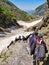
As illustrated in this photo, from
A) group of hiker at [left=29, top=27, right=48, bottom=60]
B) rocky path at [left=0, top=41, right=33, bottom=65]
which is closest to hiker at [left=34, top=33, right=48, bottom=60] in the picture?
group of hiker at [left=29, top=27, right=48, bottom=60]

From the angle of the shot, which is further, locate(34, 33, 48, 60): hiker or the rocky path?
the rocky path

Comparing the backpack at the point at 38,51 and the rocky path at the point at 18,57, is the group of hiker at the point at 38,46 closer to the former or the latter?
the backpack at the point at 38,51

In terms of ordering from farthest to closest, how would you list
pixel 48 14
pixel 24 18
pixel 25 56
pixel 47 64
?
1. pixel 24 18
2. pixel 48 14
3. pixel 25 56
4. pixel 47 64

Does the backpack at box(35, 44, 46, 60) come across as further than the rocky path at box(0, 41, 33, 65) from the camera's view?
No

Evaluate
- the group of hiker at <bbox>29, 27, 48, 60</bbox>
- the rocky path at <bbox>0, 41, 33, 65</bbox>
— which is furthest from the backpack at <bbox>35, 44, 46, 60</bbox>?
the rocky path at <bbox>0, 41, 33, 65</bbox>

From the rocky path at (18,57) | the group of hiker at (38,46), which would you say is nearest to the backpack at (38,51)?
the group of hiker at (38,46)

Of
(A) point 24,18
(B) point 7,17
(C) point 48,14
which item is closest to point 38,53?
(C) point 48,14

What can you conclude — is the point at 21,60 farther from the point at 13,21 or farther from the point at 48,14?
the point at 13,21

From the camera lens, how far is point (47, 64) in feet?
54.8

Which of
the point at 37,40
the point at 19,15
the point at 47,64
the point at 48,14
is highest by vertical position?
the point at 19,15

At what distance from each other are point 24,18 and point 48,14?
7059cm

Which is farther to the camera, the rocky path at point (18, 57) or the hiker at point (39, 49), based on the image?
the rocky path at point (18, 57)

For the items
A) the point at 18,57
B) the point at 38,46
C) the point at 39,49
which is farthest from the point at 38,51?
the point at 18,57

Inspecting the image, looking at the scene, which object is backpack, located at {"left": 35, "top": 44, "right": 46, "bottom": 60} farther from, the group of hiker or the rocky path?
the rocky path
